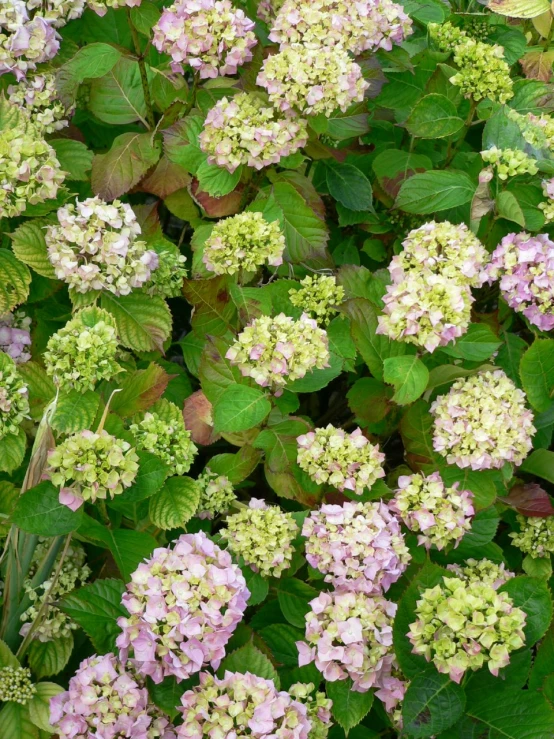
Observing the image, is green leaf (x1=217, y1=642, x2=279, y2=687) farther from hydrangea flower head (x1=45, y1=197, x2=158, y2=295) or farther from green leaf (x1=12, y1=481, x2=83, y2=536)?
hydrangea flower head (x1=45, y1=197, x2=158, y2=295)

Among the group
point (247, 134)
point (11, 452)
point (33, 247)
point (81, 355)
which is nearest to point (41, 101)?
point (33, 247)

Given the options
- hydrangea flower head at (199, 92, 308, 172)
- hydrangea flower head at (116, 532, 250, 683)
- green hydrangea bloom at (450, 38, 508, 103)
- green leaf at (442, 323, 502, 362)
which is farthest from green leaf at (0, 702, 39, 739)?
green hydrangea bloom at (450, 38, 508, 103)

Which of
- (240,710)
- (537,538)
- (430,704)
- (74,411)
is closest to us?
(240,710)

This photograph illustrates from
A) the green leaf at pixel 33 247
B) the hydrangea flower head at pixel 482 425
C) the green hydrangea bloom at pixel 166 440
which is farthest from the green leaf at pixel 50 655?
the hydrangea flower head at pixel 482 425

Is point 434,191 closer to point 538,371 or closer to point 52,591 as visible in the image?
point 538,371

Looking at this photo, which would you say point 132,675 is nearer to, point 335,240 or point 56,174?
point 56,174

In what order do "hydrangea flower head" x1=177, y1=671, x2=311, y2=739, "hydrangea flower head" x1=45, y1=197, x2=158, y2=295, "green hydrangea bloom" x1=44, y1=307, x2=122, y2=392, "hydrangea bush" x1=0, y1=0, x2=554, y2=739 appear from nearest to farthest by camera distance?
"hydrangea flower head" x1=177, y1=671, x2=311, y2=739 → "hydrangea bush" x1=0, y1=0, x2=554, y2=739 → "green hydrangea bloom" x1=44, y1=307, x2=122, y2=392 → "hydrangea flower head" x1=45, y1=197, x2=158, y2=295
